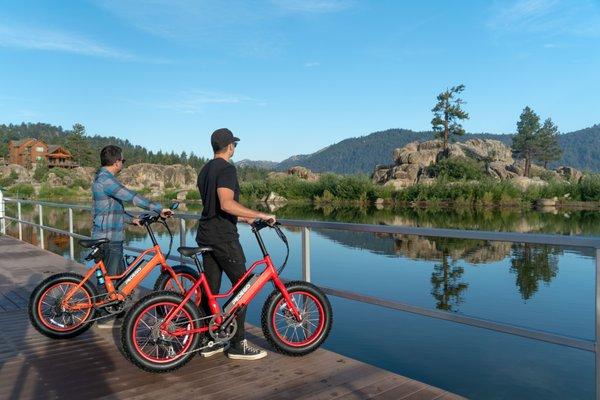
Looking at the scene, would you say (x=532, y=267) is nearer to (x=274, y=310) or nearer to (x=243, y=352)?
(x=274, y=310)

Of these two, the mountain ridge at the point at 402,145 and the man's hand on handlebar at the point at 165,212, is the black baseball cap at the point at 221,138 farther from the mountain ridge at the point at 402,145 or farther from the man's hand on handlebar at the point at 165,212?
the mountain ridge at the point at 402,145

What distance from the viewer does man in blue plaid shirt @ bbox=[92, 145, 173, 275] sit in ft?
13.9

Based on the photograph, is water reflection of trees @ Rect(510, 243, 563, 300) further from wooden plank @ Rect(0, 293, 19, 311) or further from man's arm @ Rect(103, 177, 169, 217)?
wooden plank @ Rect(0, 293, 19, 311)

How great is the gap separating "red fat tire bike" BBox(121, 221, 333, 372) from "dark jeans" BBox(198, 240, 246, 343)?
0.19 ft

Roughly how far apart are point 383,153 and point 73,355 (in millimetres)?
188978

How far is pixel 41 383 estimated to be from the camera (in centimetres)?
323

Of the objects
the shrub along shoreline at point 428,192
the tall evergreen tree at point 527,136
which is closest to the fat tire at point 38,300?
the shrub along shoreline at point 428,192

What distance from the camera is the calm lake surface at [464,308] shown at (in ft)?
22.1

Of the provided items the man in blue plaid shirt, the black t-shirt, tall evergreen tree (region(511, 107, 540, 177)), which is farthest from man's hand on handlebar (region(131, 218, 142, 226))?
tall evergreen tree (region(511, 107, 540, 177))

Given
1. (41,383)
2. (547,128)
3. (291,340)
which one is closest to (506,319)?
(291,340)

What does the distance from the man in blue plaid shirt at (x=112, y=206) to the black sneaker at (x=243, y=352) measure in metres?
1.22

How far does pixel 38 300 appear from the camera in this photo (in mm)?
4090

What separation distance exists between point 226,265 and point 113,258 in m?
1.29

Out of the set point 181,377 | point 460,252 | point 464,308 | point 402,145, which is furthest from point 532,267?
point 402,145
